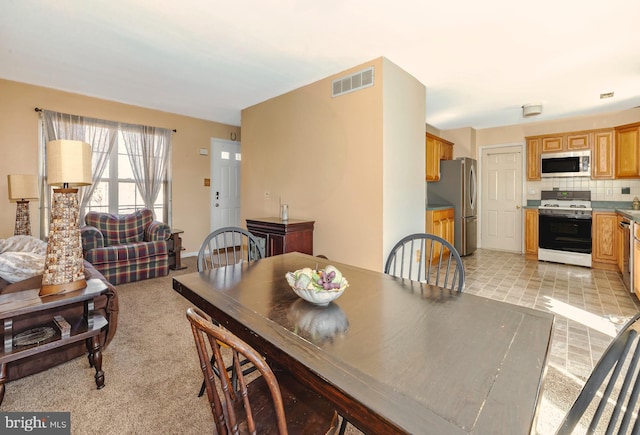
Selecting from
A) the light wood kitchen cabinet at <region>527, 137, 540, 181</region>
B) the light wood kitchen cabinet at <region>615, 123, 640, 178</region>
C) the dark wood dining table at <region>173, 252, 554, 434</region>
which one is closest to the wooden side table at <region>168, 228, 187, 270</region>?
the dark wood dining table at <region>173, 252, 554, 434</region>

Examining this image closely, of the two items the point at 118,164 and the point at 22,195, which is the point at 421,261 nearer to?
the point at 22,195

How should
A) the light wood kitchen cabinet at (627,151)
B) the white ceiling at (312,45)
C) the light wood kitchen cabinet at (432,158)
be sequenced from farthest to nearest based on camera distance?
the light wood kitchen cabinet at (432,158) → the light wood kitchen cabinet at (627,151) → the white ceiling at (312,45)

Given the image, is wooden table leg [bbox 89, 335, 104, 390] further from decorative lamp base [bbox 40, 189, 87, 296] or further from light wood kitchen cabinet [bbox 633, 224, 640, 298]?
light wood kitchen cabinet [bbox 633, 224, 640, 298]

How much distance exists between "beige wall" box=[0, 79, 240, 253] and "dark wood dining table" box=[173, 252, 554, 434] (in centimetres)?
411

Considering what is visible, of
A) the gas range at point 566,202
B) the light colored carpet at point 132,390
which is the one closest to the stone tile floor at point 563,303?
the gas range at point 566,202

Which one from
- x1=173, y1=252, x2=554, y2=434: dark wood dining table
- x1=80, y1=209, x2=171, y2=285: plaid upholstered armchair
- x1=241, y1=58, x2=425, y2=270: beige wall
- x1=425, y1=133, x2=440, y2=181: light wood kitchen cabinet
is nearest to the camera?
x1=173, y1=252, x2=554, y2=434: dark wood dining table

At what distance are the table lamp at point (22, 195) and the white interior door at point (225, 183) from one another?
2628 mm

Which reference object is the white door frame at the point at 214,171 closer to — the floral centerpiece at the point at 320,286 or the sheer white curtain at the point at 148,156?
the sheer white curtain at the point at 148,156

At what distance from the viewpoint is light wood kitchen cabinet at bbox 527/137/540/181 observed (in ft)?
18.1

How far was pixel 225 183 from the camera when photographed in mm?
6113

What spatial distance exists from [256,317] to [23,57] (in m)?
4.00

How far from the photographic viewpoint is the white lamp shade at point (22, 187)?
11.6 ft

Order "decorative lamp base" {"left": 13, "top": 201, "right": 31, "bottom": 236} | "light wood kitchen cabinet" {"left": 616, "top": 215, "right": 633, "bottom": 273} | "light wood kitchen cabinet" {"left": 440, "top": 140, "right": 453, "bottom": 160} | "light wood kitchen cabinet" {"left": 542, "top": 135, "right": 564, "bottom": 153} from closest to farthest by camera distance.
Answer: "decorative lamp base" {"left": 13, "top": 201, "right": 31, "bottom": 236}, "light wood kitchen cabinet" {"left": 616, "top": 215, "right": 633, "bottom": 273}, "light wood kitchen cabinet" {"left": 542, "top": 135, "right": 564, "bottom": 153}, "light wood kitchen cabinet" {"left": 440, "top": 140, "right": 453, "bottom": 160}

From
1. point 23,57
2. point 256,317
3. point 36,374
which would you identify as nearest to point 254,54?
point 23,57
